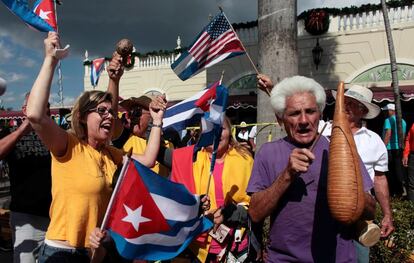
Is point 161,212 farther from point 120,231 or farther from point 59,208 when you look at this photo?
point 59,208

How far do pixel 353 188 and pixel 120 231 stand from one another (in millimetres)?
1390

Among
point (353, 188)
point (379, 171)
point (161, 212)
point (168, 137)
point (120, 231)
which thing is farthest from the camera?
point (168, 137)

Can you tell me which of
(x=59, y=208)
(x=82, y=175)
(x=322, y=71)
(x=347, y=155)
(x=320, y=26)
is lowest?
(x=59, y=208)

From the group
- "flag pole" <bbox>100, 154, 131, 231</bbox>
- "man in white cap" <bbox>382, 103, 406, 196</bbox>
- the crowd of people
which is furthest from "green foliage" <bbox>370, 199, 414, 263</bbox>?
"man in white cap" <bbox>382, 103, 406, 196</bbox>

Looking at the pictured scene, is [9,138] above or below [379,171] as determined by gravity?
above

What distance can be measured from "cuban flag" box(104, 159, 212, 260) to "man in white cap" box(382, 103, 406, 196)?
6.93 metres

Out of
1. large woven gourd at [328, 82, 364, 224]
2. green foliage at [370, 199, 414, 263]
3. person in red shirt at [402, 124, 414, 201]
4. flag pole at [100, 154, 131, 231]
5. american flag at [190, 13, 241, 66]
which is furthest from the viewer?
person in red shirt at [402, 124, 414, 201]

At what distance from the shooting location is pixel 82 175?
240cm

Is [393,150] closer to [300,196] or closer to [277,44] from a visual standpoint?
[277,44]

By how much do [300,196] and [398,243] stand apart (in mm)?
2609

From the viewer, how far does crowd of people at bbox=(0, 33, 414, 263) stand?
78.1 inches

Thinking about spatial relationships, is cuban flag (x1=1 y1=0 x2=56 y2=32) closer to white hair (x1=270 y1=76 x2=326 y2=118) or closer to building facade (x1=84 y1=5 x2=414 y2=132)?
white hair (x1=270 y1=76 x2=326 y2=118)

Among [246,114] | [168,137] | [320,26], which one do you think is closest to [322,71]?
[320,26]

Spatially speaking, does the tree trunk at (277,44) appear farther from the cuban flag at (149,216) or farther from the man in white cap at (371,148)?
the cuban flag at (149,216)
